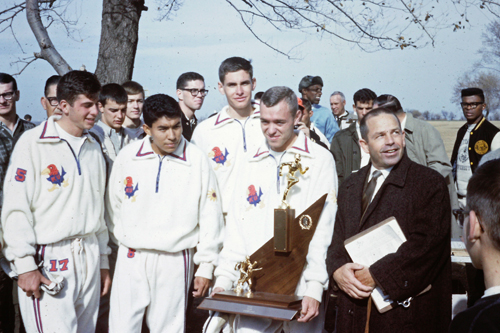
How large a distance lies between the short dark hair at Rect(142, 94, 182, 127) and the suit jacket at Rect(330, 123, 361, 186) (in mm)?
2389

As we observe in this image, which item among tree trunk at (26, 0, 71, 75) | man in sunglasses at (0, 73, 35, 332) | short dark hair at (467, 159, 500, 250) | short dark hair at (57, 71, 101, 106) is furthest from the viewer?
tree trunk at (26, 0, 71, 75)

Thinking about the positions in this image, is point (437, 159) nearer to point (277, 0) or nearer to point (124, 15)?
point (277, 0)

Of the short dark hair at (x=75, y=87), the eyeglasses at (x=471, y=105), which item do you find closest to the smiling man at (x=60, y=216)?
the short dark hair at (x=75, y=87)

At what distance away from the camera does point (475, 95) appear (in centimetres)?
677

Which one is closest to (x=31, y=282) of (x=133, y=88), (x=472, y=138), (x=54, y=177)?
(x=54, y=177)

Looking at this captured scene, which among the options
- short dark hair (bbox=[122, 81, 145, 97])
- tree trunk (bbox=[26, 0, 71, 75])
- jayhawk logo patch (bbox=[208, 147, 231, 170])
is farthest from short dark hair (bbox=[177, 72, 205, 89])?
tree trunk (bbox=[26, 0, 71, 75])

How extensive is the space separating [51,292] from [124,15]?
4271mm

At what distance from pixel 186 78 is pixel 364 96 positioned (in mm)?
2138

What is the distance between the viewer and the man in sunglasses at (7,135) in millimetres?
4465

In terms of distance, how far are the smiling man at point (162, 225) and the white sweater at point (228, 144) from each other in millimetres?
372

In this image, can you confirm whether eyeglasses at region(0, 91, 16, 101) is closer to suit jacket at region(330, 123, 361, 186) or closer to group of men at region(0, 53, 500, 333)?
group of men at region(0, 53, 500, 333)

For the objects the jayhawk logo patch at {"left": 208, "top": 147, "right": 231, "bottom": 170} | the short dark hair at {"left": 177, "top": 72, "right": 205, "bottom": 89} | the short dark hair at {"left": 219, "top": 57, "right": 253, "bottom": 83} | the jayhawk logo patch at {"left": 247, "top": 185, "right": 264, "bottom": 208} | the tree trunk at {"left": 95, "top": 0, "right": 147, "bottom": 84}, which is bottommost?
the jayhawk logo patch at {"left": 247, "top": 185, "right": 264, "bottom": 208}

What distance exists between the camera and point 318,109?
7703 mm

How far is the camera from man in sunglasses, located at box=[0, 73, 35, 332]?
4.46 metres
